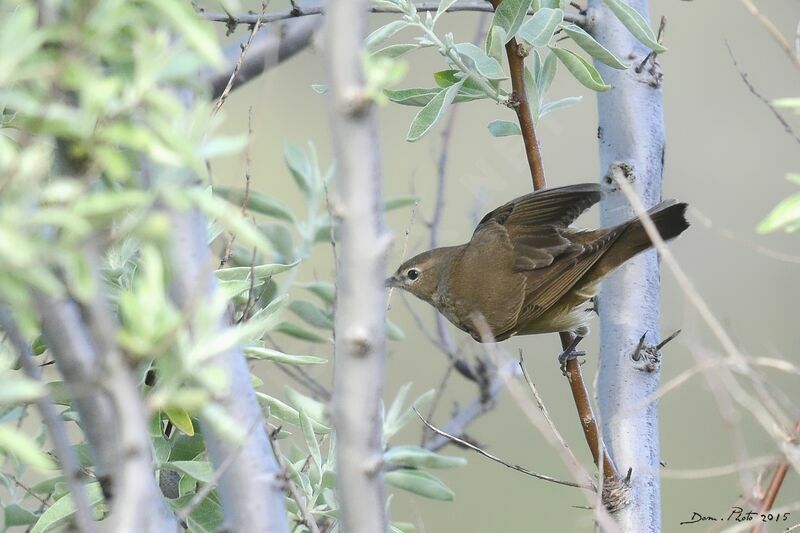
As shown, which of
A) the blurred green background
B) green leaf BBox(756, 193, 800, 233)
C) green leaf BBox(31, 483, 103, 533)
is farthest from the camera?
the blurred green background

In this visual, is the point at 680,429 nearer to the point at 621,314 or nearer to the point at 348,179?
the point at 621,314

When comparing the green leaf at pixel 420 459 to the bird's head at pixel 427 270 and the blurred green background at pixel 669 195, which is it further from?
the blurred green background at pixel 669 195

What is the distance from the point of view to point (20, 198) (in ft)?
3.42

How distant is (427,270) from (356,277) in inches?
115

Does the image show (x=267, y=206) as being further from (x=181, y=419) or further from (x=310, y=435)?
(x=181, y=419)

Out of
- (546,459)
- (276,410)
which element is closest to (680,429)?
(546,459)

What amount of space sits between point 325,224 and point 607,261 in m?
0.97

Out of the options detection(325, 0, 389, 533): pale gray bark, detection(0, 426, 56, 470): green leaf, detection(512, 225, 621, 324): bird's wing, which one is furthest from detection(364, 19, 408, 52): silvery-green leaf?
detection(0, 426, 56, 470): green leaf

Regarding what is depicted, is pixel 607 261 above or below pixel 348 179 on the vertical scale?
below

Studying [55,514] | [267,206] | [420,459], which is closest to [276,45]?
[267,206]

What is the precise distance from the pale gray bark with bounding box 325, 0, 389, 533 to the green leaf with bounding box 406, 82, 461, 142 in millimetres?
1368

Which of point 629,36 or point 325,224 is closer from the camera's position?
point 629,36

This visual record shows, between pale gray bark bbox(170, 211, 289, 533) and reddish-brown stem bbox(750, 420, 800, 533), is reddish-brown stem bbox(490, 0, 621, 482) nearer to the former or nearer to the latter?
reddish-brown stem bbox(750, 420, 800, 533)

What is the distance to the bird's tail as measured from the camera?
289 cm
